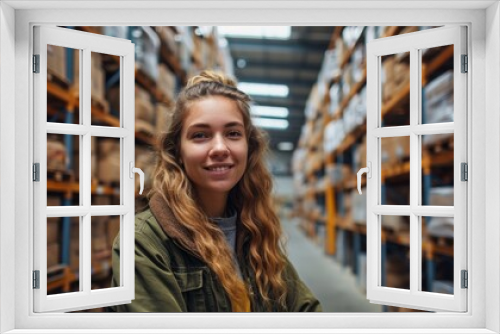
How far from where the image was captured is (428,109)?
3285 millimetres

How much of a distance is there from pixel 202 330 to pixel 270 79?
9.33 meters

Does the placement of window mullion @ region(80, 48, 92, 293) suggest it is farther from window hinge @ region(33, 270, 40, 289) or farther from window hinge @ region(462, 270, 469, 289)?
window hinge @ region(462, 270, 469, 289)

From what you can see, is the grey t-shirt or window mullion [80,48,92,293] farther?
the grey t-shirt

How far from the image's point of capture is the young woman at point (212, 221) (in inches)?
90.0

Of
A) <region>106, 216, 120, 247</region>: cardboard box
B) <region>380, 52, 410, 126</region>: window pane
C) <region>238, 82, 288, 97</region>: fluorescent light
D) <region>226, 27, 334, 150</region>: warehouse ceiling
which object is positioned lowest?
<region>106, 216, 120, 247</region>: cardboard box

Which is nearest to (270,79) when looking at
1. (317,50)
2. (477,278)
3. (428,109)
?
(317,50)

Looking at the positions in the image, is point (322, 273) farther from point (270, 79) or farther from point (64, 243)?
point (270, 79)

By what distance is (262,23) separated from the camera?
6.28 feet

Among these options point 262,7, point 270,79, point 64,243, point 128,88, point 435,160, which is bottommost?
point 64,243

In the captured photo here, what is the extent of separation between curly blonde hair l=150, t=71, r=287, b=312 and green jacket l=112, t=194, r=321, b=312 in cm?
6

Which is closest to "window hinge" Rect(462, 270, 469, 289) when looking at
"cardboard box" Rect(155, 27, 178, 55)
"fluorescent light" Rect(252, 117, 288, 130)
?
"cardboard box" Rect(155, 27, 178, 55)

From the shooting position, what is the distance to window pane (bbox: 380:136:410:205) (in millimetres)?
3873

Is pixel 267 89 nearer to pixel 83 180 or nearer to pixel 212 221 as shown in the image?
pixel 212 221

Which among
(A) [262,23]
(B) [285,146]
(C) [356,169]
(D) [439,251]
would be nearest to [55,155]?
(A) [262,23]
